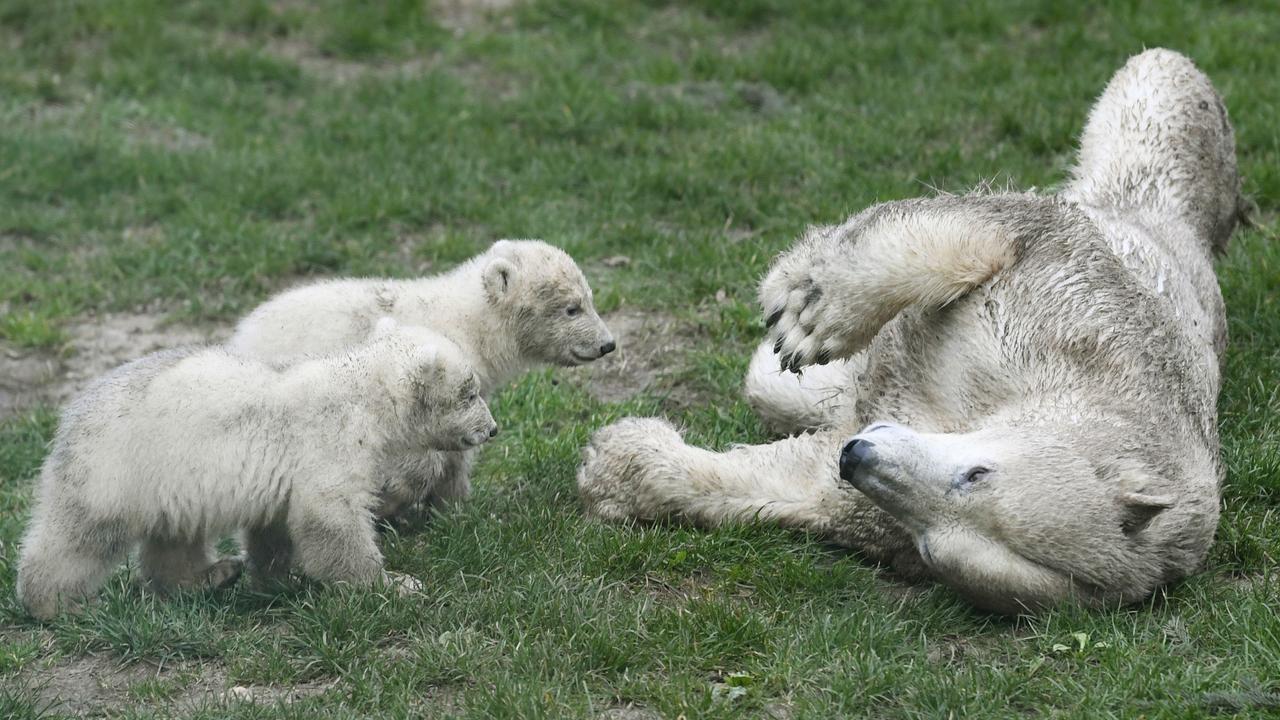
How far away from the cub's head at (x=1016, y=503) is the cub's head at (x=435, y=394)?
5.10ft

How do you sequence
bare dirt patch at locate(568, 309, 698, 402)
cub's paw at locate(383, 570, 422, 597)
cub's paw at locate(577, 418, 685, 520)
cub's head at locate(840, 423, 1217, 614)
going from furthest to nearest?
1. bare dirt patch at locate(568, 309, 698, 402)
2. cub's paw at locate(577, 418, 685, 520)
3. cub's paw at locate(383, 570, 422, 597)
4. cub's head at locate(840, 423, 1217, 614)

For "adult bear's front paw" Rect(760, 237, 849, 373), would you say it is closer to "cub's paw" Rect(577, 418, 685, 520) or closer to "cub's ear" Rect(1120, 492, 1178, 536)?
"cub's paw" Rect(577, 418, 685, 520)

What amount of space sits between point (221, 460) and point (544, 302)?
185 centimetres

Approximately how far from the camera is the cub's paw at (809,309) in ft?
18.9

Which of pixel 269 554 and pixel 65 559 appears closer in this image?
pixel 65 559

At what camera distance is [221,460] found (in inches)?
211

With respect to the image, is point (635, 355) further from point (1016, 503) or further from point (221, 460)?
point (1016, 503)

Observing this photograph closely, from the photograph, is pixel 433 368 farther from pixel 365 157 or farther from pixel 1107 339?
pixel 365 157

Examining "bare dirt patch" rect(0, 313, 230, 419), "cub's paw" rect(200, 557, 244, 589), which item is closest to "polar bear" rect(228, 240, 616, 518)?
"cub's paw" rect(200, 557, 244, 589)

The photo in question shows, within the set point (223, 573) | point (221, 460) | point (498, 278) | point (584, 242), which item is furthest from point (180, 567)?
point (584, 242)

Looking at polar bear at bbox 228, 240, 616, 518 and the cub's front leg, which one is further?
polar bear at bbox 228, 240, 616, 518

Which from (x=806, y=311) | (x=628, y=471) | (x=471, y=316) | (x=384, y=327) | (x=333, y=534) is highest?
(x=806, y=311)

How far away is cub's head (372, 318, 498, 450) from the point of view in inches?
223

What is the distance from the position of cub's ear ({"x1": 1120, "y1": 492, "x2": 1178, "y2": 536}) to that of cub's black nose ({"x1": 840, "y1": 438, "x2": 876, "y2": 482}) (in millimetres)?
841
